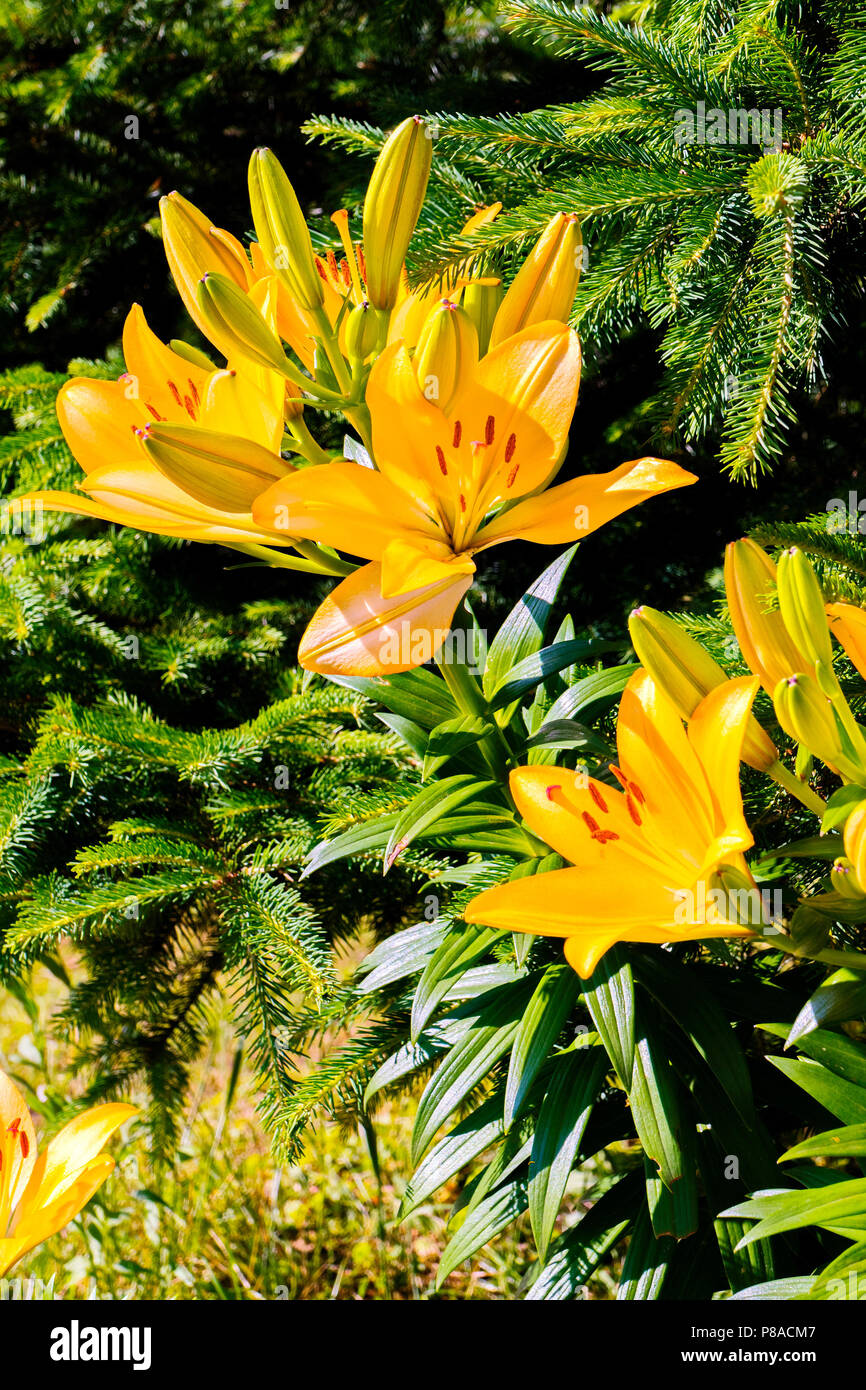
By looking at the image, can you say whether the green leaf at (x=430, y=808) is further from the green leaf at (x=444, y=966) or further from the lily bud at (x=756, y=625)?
the lily bud at (x=756, y=625)

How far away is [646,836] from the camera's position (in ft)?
2.20

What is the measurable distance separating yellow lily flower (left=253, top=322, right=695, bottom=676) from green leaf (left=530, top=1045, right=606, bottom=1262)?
48 centimetres

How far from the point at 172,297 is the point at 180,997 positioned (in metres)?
1.13

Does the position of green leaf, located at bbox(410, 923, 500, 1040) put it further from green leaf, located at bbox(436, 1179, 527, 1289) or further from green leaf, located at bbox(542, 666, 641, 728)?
green leaf, located at bbox(436, 1179, 527, 1289)

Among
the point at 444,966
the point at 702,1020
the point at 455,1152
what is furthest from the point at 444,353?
the point at 455,1152

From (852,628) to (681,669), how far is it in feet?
0.38

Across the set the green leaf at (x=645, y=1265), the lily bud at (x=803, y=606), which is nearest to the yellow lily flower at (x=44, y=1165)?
the green leaf at (x=645, y=1265)

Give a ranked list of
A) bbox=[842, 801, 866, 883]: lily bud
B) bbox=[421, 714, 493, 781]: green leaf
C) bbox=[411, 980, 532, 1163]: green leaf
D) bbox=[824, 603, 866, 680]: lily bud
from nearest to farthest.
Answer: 1. bbox=[842, 801, 866, 883]: lily bud
2. bbox=[824, 603, 866, 680]: lily bud
3. bbox=[421, 714, 493, 781]: green leaf
4. bbox=[411, 980, 532, 1163]: green leaf

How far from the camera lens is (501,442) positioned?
0.64m

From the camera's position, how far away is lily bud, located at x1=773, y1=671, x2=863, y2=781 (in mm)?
602

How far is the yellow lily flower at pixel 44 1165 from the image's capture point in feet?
2.76

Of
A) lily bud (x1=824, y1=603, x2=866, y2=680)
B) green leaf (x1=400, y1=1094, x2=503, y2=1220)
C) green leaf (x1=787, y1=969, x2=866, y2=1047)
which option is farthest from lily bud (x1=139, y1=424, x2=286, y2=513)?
green leaf (x1=400, y1=1094, x2=503, y2=1220)

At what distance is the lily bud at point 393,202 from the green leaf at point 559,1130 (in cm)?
64

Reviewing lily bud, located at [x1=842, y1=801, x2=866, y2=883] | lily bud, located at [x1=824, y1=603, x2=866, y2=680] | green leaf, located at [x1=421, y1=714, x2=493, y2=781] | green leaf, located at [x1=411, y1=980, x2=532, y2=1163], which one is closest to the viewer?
lily bud, located at [x1=842, y1=801, x2=866, y2=883]
